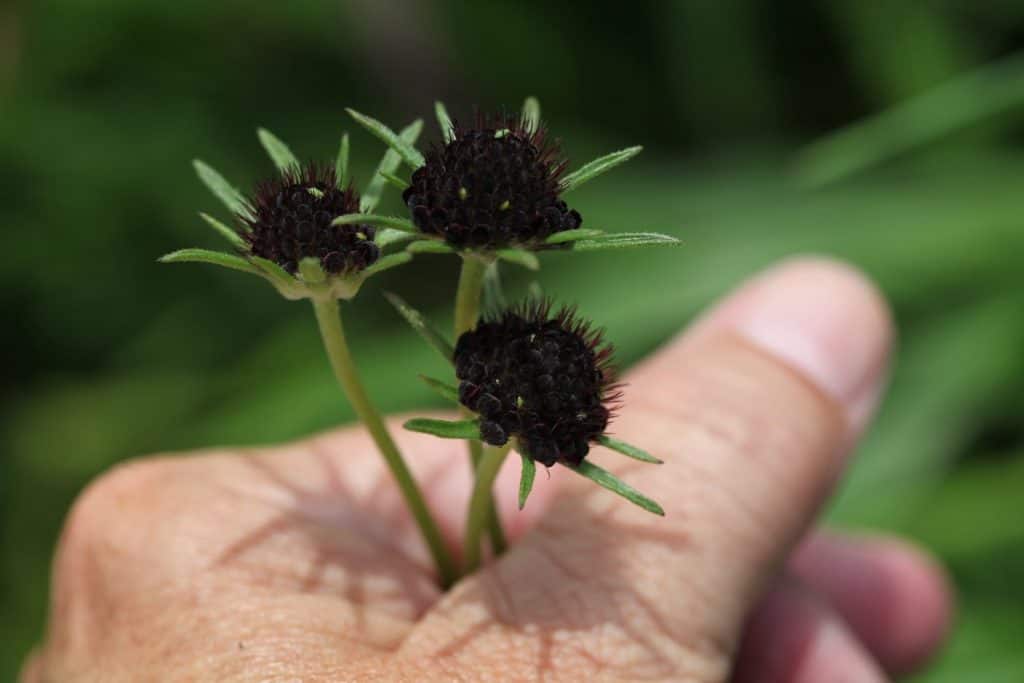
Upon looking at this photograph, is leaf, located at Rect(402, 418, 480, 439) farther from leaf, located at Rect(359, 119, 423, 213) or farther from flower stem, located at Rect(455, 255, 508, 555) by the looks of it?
leaf, located at Rect(359, 119, 423, 213)

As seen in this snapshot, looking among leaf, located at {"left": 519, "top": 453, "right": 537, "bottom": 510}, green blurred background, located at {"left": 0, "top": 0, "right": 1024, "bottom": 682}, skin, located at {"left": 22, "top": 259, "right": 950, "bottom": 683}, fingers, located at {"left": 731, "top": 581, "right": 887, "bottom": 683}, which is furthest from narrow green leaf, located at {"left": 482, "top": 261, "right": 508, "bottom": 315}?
green blurred background, located at {"left": 0, "top": 0, "right": 1024, "bottom": 682}

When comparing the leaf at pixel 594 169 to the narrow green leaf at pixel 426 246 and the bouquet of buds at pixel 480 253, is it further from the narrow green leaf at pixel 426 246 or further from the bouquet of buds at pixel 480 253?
the narrow green leaf at pixel 426 246

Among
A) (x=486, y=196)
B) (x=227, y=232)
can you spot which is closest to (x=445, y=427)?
(x=486, y=196)

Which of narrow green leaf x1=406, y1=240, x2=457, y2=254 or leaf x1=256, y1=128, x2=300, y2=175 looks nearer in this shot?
narrow green leaf x1=406, y1=240, x2=457, y2=254

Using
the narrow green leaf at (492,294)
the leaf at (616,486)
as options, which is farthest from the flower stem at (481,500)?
the narrow green leaf at (492,294)

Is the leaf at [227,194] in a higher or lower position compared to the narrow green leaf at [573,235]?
lower

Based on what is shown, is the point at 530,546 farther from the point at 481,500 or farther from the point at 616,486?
the point at 616,486
